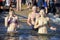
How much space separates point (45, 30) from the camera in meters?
12.6

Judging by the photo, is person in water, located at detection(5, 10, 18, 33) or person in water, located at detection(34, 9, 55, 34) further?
person in water, located at detection(5, 10, 18, 33)

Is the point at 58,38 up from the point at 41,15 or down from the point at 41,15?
down

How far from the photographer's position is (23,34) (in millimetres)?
13375

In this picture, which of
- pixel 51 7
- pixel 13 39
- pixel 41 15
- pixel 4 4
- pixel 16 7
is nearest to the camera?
pixel 13 39

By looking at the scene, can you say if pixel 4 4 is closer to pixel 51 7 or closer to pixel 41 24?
pixel 51 7

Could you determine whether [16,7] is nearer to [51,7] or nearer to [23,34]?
[51,7]

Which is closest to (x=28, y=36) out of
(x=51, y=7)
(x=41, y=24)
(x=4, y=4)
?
(x=41, y=24)

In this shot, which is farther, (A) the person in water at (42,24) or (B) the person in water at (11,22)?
(B) the person in water at (11,22)

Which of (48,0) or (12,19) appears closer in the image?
(12,19)

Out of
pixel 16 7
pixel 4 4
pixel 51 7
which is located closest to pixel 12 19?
pixel 51 7

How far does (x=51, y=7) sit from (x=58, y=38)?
12783 millimetres

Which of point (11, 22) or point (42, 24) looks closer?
point (42, 24)

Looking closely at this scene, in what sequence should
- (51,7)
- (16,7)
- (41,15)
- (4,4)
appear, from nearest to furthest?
1. (41,15)
2. (51,7)
3. (16,7)
4. (4,4)

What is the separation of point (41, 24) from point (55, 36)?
0.67 meters
